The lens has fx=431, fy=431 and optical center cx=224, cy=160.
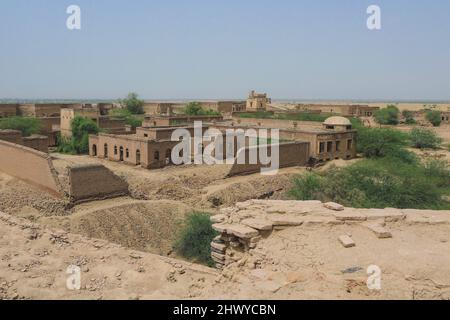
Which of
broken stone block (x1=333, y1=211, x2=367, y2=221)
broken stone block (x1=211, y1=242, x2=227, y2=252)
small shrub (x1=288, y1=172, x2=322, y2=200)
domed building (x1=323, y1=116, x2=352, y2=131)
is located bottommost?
small shrub (x1=288, y1=172, x2=322, y2=200)

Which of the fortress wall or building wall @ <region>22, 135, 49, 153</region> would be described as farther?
the fortress wall

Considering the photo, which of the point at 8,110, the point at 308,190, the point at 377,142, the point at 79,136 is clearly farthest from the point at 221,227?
the point at 8,110

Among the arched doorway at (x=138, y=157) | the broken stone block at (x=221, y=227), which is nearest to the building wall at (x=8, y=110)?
the arched doorway at (x=138, y=157)

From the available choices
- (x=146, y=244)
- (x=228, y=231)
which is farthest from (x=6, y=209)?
(x=228, y=231)

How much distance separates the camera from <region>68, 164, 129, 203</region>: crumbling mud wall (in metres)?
17.8

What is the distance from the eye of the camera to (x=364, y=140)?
105ft

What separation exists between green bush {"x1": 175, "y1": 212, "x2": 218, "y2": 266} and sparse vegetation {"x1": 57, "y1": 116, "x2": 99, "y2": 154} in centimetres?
1982

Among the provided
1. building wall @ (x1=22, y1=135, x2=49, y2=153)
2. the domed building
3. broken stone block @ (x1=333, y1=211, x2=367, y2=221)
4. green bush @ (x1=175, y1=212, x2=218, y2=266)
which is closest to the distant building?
the domed building

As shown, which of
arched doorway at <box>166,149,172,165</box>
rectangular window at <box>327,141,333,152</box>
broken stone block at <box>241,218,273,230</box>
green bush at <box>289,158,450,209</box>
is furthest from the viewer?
rectangular window at <box>327,141,333,152</box>

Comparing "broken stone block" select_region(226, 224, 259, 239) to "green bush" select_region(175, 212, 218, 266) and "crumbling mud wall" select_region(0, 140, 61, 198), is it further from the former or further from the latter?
"crumbling mud wall" select_region(0, 140, 61, 198)

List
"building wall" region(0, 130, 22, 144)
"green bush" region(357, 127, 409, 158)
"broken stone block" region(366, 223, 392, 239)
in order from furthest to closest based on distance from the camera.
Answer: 1. "green bush" region(357, 127, 409, 158)
2. "building wall" region(0, 130, 22, 144)
3. "broken stone block" region(366, 223, 392, 239)

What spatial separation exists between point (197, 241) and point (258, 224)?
209 inches

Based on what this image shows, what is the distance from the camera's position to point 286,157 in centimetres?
2700

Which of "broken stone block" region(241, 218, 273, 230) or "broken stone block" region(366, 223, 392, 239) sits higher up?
"broken stone block" region(241, 218, 273, 230)
